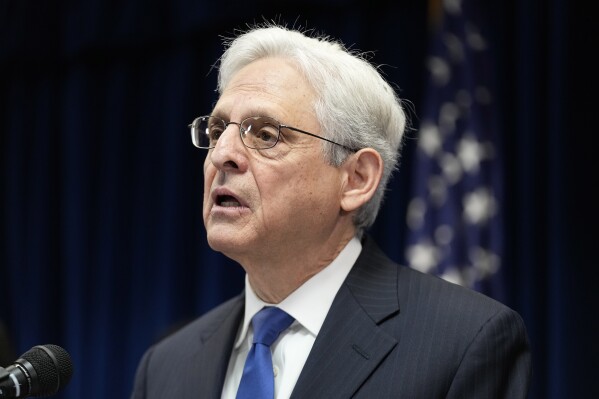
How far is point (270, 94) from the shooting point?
83.0 inches

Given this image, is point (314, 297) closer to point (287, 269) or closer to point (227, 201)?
point (287, 269)

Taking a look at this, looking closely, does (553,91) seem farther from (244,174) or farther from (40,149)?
(40,149)

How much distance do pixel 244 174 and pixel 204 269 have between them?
8.56ft

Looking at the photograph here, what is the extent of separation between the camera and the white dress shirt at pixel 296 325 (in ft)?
6.64

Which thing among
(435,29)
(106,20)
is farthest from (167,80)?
(435,29)

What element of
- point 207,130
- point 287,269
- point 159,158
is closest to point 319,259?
point 287,269

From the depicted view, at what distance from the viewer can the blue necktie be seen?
78.1 inches

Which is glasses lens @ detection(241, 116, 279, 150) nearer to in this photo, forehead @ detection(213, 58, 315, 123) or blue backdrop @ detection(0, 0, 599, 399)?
forehead @ detection(213, 58, 315, 123)

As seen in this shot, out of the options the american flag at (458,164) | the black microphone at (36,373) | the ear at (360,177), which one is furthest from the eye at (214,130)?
the american flag at (458,164)

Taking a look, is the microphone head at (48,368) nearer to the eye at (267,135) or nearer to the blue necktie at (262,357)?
the blue necktie at (262,357)

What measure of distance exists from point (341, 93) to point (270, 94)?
7.3 inches

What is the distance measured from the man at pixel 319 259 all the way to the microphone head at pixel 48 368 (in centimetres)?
60

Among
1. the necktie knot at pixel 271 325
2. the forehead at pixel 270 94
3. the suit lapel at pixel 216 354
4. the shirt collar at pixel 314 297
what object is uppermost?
the forehead at pixel 270 94

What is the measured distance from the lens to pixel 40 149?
17.3 feet
